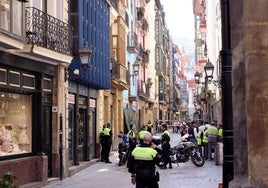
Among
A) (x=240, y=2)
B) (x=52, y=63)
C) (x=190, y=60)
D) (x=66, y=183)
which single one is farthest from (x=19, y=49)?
(x=190, y=60)

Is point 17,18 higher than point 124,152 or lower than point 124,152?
higher

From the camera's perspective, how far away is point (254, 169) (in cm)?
766

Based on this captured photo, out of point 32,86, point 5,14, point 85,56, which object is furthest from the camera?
point 85,56

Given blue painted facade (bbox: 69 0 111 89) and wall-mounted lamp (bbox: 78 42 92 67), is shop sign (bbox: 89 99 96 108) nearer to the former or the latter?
blue painted facade (bbox: 69 0 111 89)

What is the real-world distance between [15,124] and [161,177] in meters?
5.41

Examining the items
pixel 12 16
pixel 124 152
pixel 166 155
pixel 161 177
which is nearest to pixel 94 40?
pixel 124 152

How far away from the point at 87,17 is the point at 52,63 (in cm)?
548

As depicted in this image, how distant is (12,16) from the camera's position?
13.5m

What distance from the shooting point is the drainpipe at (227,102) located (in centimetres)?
773

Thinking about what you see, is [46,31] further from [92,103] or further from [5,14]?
[92,103]

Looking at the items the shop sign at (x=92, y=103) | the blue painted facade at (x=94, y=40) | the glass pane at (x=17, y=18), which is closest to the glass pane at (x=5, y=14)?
the glass pane at (x=17, y=18)

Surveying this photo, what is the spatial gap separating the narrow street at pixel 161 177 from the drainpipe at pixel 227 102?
→ 803 centimetres

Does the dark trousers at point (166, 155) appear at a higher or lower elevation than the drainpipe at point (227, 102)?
lower

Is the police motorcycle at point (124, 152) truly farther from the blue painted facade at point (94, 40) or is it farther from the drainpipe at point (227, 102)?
the drainpipe at point (227, 102)
